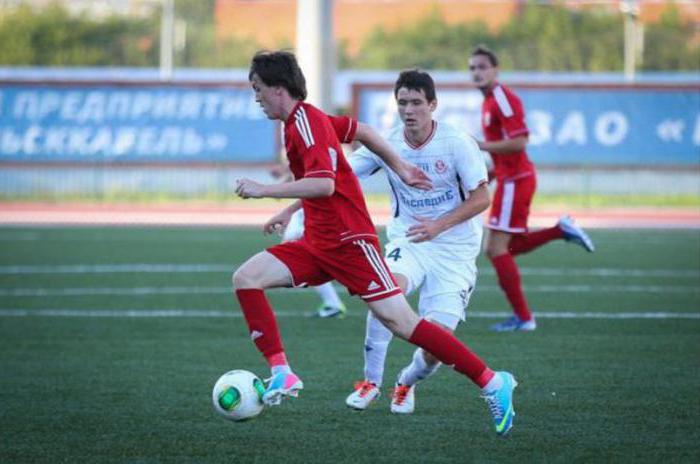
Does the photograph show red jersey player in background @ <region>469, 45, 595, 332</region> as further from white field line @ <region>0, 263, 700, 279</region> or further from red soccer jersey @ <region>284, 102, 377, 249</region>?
red soccer jersey @ <region>284, 102, 377, 249</region>

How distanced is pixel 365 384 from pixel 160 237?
13258 mm

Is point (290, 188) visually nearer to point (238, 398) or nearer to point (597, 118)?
point (238, 398)

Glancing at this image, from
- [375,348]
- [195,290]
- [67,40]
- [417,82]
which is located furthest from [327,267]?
[67,40]

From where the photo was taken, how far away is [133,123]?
2848cm

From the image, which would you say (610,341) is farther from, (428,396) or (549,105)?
(549,105)

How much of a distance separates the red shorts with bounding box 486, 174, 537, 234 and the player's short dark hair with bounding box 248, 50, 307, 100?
16.2ft

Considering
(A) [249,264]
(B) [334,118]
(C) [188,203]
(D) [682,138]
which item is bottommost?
(C) [188,203]

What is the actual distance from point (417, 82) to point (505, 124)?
3962mm

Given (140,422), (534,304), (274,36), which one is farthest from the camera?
(274,36)

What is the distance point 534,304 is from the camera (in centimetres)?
1262

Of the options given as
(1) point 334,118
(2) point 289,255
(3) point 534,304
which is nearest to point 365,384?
(2) point 289,255

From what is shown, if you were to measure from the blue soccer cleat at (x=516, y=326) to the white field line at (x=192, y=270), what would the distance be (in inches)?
170

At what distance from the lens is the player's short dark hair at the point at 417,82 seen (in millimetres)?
7254

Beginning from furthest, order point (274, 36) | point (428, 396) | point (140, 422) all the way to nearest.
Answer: point (274, 36)
point (428, 396)
point (140, 422)
